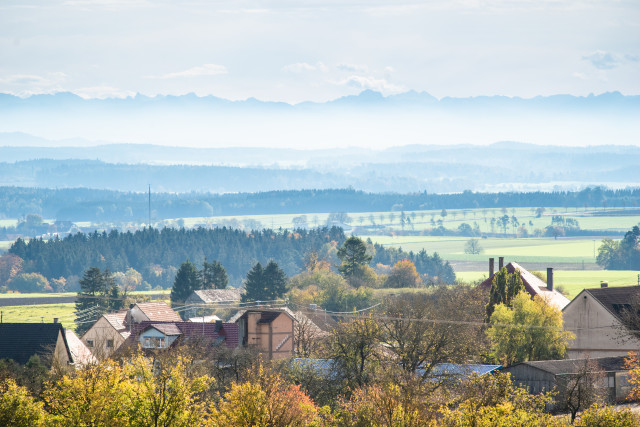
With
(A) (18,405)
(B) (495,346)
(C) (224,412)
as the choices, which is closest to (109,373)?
(A) (18,405)

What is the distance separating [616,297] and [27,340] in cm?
4444

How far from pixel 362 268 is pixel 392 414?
12846 cm

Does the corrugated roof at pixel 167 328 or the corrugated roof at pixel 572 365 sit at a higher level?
the corrugated roof at pixel 167 328

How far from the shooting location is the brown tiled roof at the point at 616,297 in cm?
8219

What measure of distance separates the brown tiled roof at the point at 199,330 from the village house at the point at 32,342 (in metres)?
5.76

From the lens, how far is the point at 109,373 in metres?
52.0

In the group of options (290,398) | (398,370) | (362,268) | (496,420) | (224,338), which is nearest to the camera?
(496,420)

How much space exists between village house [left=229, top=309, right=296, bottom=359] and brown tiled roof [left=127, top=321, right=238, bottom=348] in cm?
98

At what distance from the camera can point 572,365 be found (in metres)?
69.6

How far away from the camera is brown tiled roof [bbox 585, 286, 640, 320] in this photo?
82.2 metres

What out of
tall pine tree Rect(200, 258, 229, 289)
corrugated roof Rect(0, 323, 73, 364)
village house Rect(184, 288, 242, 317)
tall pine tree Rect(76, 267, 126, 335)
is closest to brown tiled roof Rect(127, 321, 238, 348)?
corrugated roof Rect(0, 323, 73, 364)

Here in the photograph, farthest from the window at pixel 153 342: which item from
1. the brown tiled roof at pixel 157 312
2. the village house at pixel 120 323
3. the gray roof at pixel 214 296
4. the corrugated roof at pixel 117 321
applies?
the gray roof at pixel 214 296

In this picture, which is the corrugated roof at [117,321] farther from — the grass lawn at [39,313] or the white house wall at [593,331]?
the white house wall at [593,331]

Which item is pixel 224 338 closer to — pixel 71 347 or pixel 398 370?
pixel 71 347
